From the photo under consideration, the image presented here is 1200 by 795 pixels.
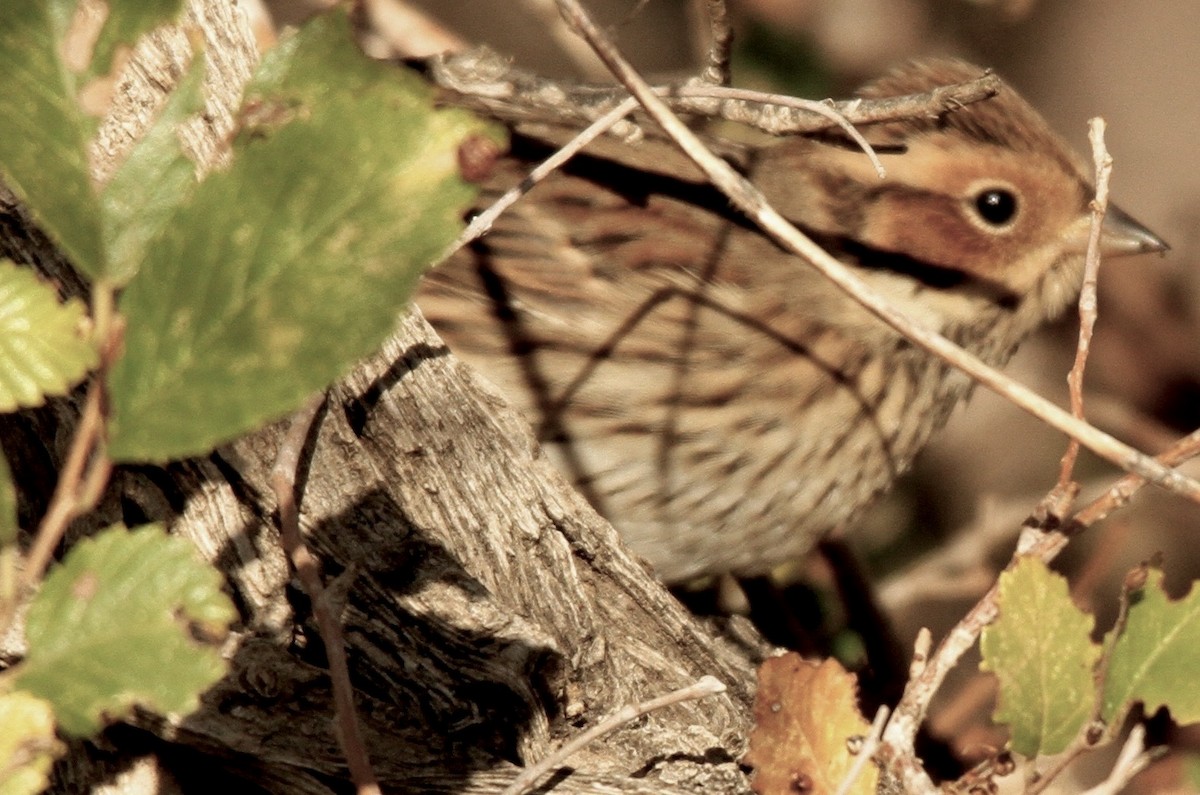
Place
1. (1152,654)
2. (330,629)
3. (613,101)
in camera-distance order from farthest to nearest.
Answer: (613,101) → (1152,654) → (330,629)

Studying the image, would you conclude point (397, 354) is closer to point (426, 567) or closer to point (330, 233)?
point (426, 567)

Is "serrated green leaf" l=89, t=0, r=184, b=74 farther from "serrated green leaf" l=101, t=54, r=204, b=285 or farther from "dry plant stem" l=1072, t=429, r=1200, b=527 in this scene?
"dry plant stem" l=1072, t=429, r=1200, b=527

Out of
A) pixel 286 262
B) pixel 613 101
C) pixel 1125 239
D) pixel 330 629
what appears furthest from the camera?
pixel 1125 239

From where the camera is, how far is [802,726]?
5.81 ft

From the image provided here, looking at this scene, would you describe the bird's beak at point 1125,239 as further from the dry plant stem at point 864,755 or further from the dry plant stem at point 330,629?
the dry plant stem at point 330,629

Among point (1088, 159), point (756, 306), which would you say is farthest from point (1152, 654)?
point (1088, 159)

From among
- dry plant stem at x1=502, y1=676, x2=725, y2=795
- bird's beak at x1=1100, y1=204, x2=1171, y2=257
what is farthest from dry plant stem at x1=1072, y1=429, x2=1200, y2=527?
bird's beak at x1=1100, y1=204, x2=1171, y2=257

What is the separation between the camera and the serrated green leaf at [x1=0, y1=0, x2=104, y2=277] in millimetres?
1119

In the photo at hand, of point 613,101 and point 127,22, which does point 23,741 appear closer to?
point 127,22

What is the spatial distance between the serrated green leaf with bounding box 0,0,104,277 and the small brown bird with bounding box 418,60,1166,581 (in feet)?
4.40

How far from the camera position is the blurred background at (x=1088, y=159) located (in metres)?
3.85

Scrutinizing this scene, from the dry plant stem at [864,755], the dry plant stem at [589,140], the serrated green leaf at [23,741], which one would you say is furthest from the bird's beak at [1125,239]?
the serrated green leaf at [23,741]

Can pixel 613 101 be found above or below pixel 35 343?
above

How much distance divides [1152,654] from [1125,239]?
4.51 ft
